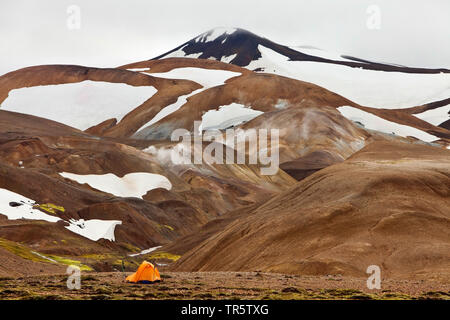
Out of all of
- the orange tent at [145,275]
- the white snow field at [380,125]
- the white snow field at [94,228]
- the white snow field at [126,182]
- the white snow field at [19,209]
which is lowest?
the orange tent at [145,275]

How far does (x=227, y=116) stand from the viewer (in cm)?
17888

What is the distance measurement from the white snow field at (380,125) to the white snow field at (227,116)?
82.9 ft

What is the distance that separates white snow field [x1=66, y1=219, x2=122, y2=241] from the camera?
Answer: 79725 mm

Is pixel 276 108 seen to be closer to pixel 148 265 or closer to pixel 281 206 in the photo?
pixel 281 206

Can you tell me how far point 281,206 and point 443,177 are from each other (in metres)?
10.8

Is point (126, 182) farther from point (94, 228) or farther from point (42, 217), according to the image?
point (42, 217)

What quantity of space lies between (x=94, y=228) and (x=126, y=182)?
29.2 meters

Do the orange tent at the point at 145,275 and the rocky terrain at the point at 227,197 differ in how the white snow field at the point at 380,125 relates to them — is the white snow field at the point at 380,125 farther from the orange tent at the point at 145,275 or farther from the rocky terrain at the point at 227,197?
the orange tent at the point at 145,275

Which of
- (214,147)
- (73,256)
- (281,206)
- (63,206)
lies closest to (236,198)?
(214,147)

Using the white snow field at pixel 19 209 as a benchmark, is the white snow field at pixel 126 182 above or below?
above

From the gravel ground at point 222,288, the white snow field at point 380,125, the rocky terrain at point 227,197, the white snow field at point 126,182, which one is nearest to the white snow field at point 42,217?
the rocky terrain at point 227,197

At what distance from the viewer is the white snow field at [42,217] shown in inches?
3059

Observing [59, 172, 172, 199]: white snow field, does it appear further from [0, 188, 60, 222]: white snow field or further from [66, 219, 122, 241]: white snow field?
[0, 188, 60, 222]: white snow field
